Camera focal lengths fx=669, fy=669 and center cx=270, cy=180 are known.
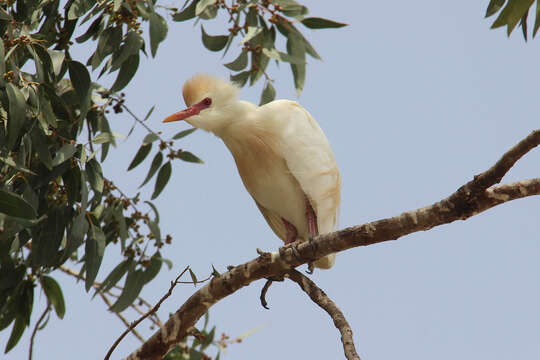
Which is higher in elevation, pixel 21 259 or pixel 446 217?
pixel 21 259

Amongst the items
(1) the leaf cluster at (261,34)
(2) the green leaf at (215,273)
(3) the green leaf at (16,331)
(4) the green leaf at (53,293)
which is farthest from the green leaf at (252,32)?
(3) the green leaf at (16,331)

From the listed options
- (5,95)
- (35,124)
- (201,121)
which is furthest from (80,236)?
(201,121)

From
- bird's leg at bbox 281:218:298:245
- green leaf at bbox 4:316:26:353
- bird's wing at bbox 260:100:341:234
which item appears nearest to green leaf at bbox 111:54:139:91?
bird's wing at bbox 260:100:341:234

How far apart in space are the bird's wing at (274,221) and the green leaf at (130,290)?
875 mm

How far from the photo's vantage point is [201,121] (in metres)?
3.08

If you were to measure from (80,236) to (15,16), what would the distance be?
0.77 metres

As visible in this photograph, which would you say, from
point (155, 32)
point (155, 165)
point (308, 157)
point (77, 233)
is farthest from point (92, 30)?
point (308, 157)

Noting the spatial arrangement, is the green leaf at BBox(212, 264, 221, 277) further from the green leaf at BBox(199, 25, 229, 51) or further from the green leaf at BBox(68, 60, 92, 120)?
the green leaf at BBox(199, 25, 229, 51)

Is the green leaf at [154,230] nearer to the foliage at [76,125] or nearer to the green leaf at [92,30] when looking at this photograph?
the foliage at [76,125]

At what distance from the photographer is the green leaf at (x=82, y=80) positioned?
2.08 metres

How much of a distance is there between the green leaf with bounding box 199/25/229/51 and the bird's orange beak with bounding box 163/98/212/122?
45 centimetres

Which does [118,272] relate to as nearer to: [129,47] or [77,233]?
[77,233]

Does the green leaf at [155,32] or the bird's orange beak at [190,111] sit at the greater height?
the bird's orange beak at [190,111]

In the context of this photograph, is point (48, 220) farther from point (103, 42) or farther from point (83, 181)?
point (103, 42)
